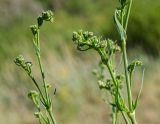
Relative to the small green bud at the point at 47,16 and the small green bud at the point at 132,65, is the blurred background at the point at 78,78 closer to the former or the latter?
the small green bud at the point at 47,16

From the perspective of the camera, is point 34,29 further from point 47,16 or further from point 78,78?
point 78,78

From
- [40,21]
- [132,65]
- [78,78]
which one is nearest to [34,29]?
[40,21]

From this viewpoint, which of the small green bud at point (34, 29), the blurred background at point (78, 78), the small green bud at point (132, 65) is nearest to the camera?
the small green bud at point (132, 65)

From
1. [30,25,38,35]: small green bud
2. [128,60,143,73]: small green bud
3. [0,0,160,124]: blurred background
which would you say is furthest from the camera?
[0,0,160,124]: blurred background

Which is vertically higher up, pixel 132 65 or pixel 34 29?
pixel 34 29

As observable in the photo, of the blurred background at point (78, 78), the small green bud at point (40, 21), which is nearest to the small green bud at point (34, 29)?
the small green bud at point (40, 21)

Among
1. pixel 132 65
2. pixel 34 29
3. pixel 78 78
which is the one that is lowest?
pixel 132 65

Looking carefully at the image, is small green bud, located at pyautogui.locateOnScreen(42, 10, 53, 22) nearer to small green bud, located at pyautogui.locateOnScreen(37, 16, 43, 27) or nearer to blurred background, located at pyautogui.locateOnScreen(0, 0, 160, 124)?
small green bud, located at pyautogui.locateOnScreen(37, 16, 43, 27)

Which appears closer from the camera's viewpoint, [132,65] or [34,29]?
[132,65]

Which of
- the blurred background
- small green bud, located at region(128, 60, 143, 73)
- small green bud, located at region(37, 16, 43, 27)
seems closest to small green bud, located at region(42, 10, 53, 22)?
Result: small green bud, located at region(37, 16, 43, 27)

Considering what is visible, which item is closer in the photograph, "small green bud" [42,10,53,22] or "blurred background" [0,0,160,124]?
"small green bud" [42,10,53,22]

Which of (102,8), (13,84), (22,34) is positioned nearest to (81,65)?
(13,84)

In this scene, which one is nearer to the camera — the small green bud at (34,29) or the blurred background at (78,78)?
the small green bud at (34,29)
